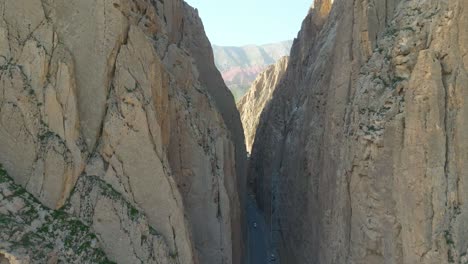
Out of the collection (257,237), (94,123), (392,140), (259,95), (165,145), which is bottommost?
(257,237)

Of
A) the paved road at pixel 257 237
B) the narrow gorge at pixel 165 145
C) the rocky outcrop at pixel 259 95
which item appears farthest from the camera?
the rocky outcrop at pixel 259 95

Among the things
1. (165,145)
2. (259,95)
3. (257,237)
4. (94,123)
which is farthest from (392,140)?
(259,95)

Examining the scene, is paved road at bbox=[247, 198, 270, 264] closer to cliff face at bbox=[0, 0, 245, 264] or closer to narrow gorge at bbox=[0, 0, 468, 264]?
narrow gorge at bbox=[0, 0, 468, 264]

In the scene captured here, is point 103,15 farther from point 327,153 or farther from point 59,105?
point 327,153

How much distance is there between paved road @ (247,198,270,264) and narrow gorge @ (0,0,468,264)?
16626 mm

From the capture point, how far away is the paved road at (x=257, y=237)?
4491 cm

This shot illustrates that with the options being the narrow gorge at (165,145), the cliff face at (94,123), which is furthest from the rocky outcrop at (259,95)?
the cliff face at (94,123)

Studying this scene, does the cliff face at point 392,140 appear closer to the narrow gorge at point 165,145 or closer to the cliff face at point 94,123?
the narrow gorge at point 165,145

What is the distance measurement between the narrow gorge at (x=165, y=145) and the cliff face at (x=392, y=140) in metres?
0.06

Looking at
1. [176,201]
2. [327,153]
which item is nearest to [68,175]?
[176,201]

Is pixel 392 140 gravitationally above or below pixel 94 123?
below

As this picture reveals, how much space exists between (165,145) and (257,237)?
86.8 feet

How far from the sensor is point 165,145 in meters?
25.4

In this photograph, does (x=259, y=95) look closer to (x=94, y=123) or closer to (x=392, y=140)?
(x=392, y=140)
